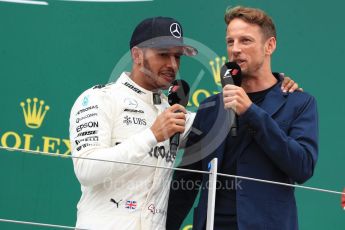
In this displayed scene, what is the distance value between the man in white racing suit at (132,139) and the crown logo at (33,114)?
626 millimetres

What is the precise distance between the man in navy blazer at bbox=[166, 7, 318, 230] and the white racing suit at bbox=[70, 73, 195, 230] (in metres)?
0.09

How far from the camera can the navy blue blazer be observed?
71.2 inches

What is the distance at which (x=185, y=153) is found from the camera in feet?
6.87

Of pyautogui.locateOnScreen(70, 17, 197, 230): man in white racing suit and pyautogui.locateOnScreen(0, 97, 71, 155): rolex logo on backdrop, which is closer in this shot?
pyautogui.locateOnScreen(70, 17, 197, 230): man in white racing suit

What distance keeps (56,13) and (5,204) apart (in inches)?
28.2

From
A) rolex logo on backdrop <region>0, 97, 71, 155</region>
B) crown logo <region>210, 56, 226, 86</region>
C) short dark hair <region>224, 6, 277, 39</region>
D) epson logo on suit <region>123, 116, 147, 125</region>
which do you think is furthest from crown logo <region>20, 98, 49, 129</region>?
short dark hair <region>224, 6, 277, 39</region>

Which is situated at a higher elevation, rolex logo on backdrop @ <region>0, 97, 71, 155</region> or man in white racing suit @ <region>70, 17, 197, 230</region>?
rolex logo on backdrop @ <region>0, 97, 71, 155</region>

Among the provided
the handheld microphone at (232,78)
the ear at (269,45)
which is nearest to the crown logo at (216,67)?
the ear at (269,45)

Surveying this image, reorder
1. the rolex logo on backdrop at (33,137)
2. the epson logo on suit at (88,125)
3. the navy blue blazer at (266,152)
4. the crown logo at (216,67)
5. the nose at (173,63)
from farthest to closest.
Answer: the crown logo at (216,67)
the rolex logo on backdrop at (33,137)
the nose at (173,63)
the epson logo on suit at (88,125)
the navy blue blazer at (266,152)

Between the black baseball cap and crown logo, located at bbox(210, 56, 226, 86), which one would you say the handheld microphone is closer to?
the black baseball cap

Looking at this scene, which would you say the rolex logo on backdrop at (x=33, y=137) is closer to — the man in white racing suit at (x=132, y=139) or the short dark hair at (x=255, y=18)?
the man in white racing suit at (x=132, y=139)

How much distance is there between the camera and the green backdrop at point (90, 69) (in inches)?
104

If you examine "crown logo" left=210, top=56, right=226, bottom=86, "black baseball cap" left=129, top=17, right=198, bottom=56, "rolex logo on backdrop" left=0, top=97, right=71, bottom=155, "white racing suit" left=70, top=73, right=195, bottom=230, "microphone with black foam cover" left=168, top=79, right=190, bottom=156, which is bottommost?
"white racing suit" left=70, top=73, right=195, bottom=230

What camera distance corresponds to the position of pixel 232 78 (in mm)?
1877
